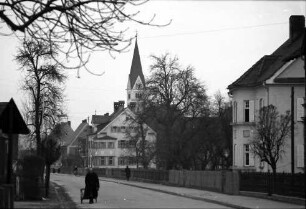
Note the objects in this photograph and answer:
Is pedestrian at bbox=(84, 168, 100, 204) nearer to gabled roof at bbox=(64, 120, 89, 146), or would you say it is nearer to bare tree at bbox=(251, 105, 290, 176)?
bare tree at bbox=(251, 105, 290, 176)

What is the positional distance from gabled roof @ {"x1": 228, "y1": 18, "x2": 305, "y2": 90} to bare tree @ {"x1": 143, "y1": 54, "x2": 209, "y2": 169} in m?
11.8

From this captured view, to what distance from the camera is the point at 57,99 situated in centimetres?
4441

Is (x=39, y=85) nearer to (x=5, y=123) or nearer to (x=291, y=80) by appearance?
(x=291, y=80)

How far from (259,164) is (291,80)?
7.78m

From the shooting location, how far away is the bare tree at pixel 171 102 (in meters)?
70.2

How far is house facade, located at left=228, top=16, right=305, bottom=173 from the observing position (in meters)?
49.8

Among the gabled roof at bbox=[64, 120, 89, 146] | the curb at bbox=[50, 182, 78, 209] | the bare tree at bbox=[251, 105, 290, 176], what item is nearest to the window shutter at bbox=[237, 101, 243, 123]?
the bare tree at bbox=[251, 105, 290, 176]

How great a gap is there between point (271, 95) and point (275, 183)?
773 inches

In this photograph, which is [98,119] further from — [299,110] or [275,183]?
[275,183]

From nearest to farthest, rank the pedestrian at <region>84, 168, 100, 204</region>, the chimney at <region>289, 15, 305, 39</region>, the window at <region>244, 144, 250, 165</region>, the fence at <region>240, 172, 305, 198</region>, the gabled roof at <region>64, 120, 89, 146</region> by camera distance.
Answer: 1. the fence at <region>240, 172, 305, 198</region>
2. the pedestrian at <region>84, 168, 100, 204</region>
3. the chimney at <region>289, 15, 305, 39</region>
4. the window at <region>244, 144, 250, 165</region>
5. the gabled roof at <region>64, 120, 89, 146</region>

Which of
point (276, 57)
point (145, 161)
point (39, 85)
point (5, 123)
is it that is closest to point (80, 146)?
point (145, 161)

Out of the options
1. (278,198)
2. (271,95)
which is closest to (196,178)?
(271,95)

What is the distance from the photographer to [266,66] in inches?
2223

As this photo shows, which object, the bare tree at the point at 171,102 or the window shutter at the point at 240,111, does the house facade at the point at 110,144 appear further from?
the window shutter at the point at 240,111
